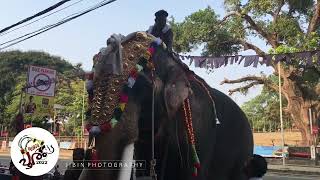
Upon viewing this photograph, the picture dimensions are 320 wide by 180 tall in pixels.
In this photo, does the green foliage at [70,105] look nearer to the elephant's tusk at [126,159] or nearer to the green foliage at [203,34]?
the green foliage at [203,34]

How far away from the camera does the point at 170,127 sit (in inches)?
149

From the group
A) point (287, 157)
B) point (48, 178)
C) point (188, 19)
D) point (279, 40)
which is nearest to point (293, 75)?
point (279, 40)

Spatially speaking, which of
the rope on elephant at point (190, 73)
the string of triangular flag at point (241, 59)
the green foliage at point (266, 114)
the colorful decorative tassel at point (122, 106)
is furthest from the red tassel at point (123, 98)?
the green foliage at point (266, 114)

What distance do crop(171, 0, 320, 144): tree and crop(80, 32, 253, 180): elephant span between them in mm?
24979

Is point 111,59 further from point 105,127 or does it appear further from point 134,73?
point 105,127

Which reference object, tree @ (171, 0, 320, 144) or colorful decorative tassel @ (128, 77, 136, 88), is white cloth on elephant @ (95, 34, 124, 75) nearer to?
colorful decorative tassel @ (128, 77, 136, 88)

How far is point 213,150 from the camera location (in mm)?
4289

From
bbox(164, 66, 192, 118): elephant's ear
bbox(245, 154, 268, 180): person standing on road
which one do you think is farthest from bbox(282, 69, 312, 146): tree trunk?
bbox(164, 66, 192, 118): elephant's ear

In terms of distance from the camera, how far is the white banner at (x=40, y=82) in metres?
15.7

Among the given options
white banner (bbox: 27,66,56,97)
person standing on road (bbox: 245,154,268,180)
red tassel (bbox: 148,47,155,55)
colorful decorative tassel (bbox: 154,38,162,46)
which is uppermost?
white banner (bbox: 27,66,56,97)

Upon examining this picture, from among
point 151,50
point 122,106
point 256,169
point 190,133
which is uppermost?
point 151,50

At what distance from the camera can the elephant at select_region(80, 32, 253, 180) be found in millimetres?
3291

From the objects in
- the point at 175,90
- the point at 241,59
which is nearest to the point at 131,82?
the point at 175,90

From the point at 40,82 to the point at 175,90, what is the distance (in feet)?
42.5
